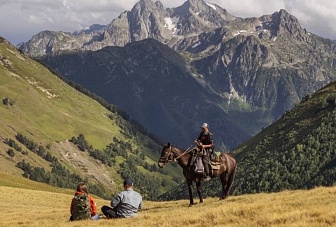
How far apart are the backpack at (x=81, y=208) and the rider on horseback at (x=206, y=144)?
9.65 metres

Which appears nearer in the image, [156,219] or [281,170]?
[156,219]

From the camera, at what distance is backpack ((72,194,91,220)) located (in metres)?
A: 26.5

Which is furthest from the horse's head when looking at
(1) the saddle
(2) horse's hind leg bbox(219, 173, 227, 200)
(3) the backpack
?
(3) the backpack

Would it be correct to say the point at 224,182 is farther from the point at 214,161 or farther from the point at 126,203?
the point at 126,203

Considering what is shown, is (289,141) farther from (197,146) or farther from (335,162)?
(197,146)

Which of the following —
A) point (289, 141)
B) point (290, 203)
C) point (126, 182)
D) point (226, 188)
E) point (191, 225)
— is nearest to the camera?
point (191, 225)

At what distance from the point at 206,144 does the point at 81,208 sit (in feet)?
36.2

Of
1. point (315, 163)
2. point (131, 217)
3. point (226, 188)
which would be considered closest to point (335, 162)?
point (315, 163)

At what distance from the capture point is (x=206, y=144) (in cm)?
3247

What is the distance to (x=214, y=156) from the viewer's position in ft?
108

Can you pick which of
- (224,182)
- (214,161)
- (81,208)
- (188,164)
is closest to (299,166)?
(224,182)

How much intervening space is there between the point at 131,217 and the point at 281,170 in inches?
6468

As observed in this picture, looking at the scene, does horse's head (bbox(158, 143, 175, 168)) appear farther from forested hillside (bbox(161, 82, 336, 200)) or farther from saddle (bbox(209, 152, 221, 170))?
forested hillside (bbox(161, 82, 336, 200))

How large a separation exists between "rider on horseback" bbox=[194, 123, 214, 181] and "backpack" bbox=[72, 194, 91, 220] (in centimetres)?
965
